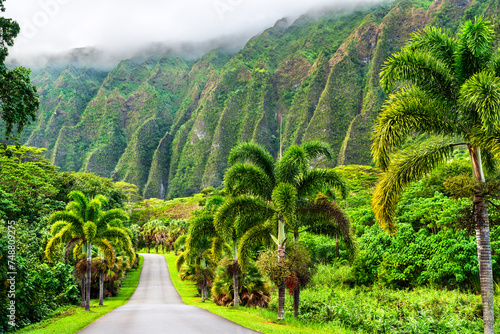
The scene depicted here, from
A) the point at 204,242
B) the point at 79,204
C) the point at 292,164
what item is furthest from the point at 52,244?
the point at 292,164

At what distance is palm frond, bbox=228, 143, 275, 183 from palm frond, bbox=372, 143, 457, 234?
23.7ft

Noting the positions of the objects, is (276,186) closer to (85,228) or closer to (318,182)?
(318,182)

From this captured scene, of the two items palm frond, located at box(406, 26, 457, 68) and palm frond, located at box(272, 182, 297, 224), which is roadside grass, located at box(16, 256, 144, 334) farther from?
palm frond, located at box(406, 26, 457, 68)

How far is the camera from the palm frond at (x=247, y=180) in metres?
16.9

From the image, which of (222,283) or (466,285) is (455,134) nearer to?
(466,285)

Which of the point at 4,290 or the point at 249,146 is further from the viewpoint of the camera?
the point at 249,146

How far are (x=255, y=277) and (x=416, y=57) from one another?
19115 mm

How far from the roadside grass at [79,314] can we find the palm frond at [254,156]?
956 cm

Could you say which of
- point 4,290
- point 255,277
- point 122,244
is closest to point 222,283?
point 255,277

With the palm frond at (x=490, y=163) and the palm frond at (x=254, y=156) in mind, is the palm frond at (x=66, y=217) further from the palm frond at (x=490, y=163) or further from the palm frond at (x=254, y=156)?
the palm frond at (x=490, y=163)

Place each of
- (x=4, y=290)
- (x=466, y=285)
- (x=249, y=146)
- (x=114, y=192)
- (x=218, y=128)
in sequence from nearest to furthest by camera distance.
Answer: (x=4, y=290) → (x=249, y=146) → (x=466, y=285) → (x=114, y=192) → (x=218, y=128)

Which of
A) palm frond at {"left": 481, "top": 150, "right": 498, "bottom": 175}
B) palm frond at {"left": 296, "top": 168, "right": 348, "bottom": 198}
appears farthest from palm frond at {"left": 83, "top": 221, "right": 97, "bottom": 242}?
palm frond at {"left": 481, "top": 150, "right": 498, "bottom": 175}

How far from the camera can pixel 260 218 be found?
18.3 meters

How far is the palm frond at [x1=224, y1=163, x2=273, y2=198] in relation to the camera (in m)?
16.9
